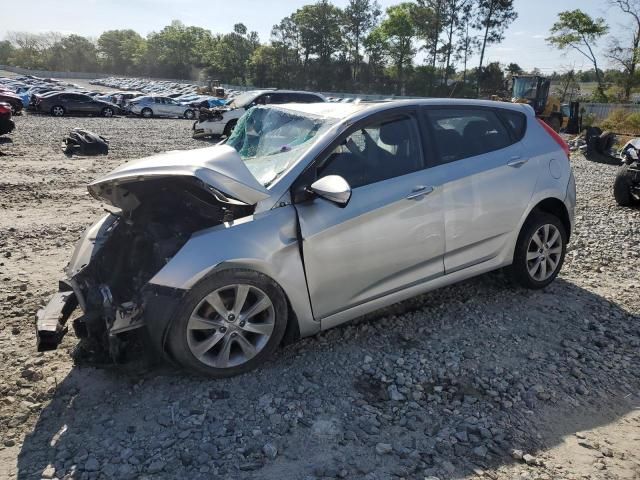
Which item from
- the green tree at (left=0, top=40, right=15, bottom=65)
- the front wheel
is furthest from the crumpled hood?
the green tree at (left=0, top=40, right=15, bottom=65)

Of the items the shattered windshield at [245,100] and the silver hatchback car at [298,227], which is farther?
the shattered windshield at [245,100]

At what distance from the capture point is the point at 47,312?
315 cm

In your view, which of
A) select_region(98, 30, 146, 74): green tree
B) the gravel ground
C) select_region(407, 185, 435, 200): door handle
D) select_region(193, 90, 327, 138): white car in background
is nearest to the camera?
the gravel ground

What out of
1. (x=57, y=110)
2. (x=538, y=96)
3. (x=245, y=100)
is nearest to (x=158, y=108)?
(x=57, y=110)

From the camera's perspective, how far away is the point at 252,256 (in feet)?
9.75

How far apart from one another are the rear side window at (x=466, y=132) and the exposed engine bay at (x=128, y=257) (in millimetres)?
1663

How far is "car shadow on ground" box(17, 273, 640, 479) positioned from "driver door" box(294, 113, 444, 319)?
1.50ft

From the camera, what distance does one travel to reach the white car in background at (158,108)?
29922mm

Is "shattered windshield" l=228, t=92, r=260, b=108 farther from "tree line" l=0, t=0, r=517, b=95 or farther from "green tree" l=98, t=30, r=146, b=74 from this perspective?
"green tree" l=98, t=30, r=146, b=74

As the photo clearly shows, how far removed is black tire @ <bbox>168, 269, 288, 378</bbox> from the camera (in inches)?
113

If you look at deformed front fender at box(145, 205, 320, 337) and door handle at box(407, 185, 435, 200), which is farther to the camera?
door handle at box(407, 185, 435, 200)

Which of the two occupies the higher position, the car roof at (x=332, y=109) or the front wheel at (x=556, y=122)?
the car roof at (x=332, y=109)

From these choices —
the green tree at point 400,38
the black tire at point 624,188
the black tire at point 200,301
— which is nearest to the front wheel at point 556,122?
the black tire at point 624,188

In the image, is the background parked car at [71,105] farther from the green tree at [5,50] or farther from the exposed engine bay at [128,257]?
the green tree at [5,50]
